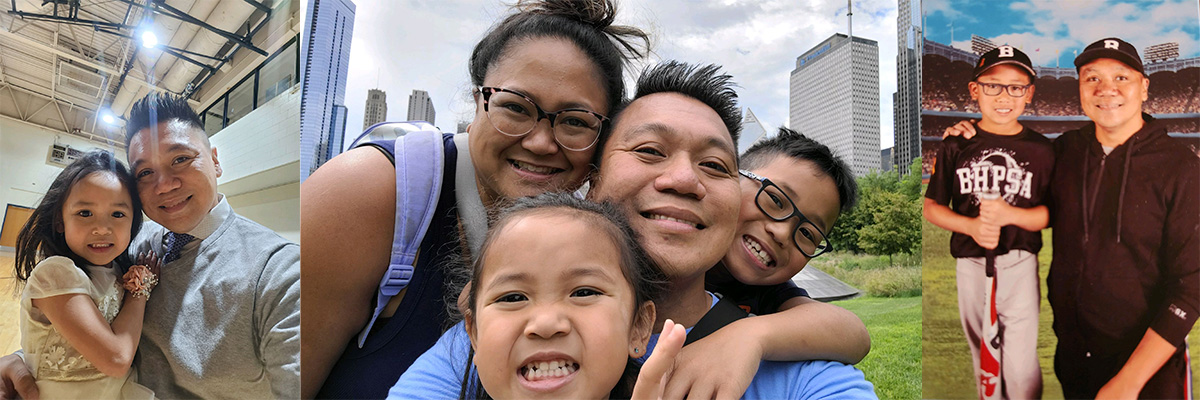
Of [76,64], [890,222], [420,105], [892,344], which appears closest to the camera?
[76,64]

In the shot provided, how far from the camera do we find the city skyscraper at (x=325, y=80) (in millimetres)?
2105

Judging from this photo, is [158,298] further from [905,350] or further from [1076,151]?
[1076,151]

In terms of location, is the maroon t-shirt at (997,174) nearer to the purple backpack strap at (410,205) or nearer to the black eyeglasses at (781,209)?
the black eyeglasses at (781,209)

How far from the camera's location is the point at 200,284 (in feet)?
5.04

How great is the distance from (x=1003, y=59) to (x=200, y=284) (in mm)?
4301

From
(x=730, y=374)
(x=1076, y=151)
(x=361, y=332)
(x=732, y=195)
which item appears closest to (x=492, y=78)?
(x=732, y=195)

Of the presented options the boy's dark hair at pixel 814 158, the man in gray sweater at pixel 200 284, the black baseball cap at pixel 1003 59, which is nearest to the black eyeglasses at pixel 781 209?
the boy's dark hair at pixel 814 158

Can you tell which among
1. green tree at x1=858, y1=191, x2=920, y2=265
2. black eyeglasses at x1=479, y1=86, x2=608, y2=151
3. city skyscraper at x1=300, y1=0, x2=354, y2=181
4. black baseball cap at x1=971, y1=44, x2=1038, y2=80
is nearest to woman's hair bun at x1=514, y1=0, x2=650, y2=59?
black eyeglasses at x1=479, y1=86, x2=608, y2=151

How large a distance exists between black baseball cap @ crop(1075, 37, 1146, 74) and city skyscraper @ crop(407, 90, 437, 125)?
12.8 feet

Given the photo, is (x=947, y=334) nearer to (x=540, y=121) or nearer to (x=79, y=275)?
(x=540, y=121)

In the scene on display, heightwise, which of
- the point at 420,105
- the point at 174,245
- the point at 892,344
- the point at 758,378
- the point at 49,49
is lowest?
the point at 892,344

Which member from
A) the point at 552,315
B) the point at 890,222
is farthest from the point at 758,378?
the point at 890,222

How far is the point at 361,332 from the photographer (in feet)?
5.72

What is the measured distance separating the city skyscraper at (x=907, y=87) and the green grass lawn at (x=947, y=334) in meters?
0.54
